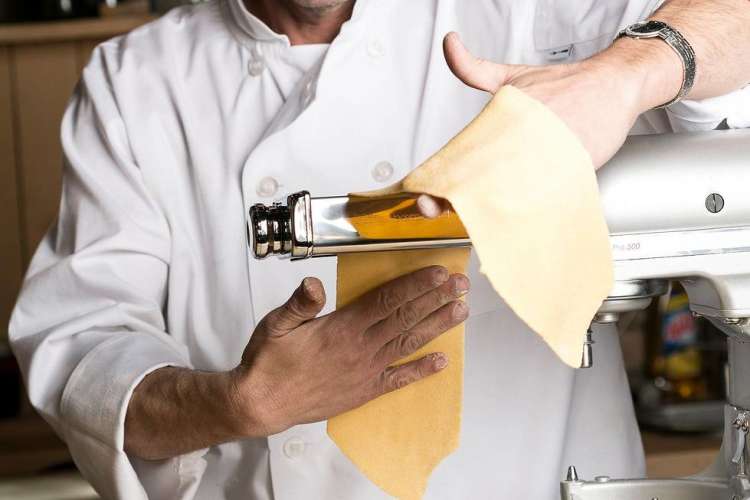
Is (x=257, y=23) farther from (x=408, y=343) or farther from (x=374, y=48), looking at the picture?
(x=408, y=343)

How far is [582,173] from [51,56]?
2.03 meters

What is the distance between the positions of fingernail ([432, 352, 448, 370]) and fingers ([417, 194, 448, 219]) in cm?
23

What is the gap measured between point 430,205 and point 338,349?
29 centimetres

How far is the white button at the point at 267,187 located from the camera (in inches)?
44.9

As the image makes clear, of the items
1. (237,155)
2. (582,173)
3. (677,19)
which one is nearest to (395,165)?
(237,155)

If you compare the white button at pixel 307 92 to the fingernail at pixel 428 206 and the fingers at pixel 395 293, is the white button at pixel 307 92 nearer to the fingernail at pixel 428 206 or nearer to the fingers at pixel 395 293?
the fingers at pixel 395 293

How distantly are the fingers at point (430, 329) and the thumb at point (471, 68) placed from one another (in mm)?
172

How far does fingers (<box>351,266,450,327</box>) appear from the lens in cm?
78

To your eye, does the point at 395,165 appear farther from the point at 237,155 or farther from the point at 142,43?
the point at 142,43

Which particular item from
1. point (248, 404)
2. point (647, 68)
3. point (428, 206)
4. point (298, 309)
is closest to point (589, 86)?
point (647, 68)

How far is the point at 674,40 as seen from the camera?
0.77m

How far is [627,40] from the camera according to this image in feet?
2.51

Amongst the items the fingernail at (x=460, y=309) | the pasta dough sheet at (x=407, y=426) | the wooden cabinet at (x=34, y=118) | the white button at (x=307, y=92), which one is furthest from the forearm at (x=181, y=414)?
the wooden cabinet at (x=34, y=118)

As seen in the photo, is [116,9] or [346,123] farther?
[116,9]
